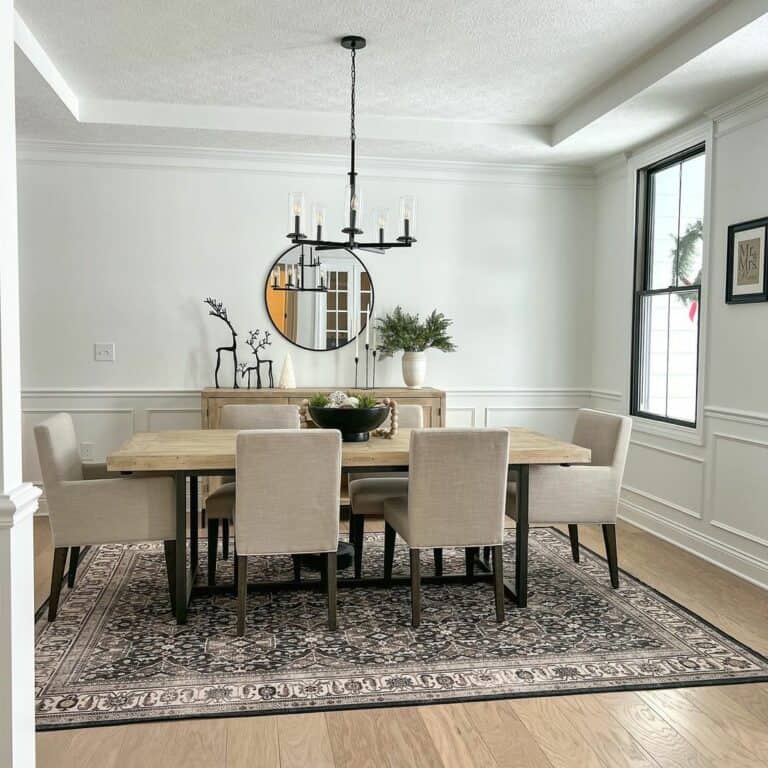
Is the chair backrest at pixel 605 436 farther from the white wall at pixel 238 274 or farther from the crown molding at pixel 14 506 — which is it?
the crown molding at pixel 14 506

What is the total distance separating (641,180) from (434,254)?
60.1 inches

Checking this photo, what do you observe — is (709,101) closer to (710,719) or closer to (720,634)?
(720,634)

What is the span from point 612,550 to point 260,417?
199cm

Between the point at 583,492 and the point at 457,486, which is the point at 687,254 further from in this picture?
the point at 457,486

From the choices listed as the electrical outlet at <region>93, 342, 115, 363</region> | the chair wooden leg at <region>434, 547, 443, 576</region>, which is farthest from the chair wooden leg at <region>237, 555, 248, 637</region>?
the electrical outlet at <region>93, 342, 115, 363</region>

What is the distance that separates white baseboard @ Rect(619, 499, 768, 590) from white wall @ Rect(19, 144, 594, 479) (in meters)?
1.10

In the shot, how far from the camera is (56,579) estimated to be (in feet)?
11.1

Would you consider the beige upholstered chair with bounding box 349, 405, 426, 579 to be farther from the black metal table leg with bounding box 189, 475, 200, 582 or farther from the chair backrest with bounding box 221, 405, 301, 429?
the black metal table leg with bounding box 189, 475, 200, 582

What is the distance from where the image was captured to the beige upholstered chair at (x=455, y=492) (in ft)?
10.5

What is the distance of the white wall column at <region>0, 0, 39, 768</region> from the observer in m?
1.72

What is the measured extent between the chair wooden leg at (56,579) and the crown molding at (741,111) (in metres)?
3.95

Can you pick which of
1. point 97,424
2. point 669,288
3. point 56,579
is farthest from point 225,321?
point 669,288

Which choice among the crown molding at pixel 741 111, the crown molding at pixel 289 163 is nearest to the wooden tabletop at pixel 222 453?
the crown molding at pixel 741 111

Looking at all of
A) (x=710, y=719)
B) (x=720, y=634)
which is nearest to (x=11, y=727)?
(x=710, y=719)
